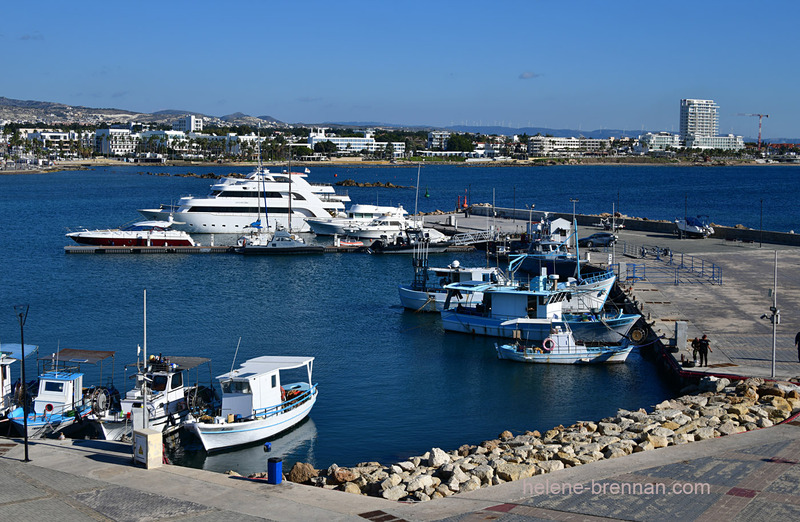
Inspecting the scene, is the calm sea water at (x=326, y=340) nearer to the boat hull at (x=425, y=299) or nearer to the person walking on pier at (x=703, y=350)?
the boat hull at (x=425, y=299)

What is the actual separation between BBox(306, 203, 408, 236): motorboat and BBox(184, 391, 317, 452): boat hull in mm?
45260

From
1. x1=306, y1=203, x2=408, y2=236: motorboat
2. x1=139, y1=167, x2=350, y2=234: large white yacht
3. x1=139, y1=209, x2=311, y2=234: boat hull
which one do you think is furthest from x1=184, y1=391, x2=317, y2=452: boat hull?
x1=139, y1=209, x2=311, y2=234: boat hull

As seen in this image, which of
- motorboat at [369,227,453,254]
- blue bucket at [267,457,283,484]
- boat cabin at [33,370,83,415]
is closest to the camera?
blue bucket at [267,457,283,484]

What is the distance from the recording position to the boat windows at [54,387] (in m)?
22.9

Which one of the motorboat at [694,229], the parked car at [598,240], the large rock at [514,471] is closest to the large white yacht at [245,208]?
the parked car at [598,240]

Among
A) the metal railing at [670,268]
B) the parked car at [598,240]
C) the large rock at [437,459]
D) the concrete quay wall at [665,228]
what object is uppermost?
the concrete quay wall at [665,228]

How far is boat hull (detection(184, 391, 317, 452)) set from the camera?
21922mm

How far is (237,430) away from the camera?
22141 mm

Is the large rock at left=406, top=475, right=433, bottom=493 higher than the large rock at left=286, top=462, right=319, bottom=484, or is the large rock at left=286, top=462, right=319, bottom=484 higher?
the large rock at left=406, top=475, right=433, bottom=493

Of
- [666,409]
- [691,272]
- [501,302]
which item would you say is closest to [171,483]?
[666,409]

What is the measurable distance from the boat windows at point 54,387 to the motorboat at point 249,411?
3507mm

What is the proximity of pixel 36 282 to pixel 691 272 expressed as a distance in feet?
117

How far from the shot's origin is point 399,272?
52.8 metres

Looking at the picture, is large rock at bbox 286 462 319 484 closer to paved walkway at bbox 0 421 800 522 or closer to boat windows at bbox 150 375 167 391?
paved walkway at bbox 0 421 800 522
